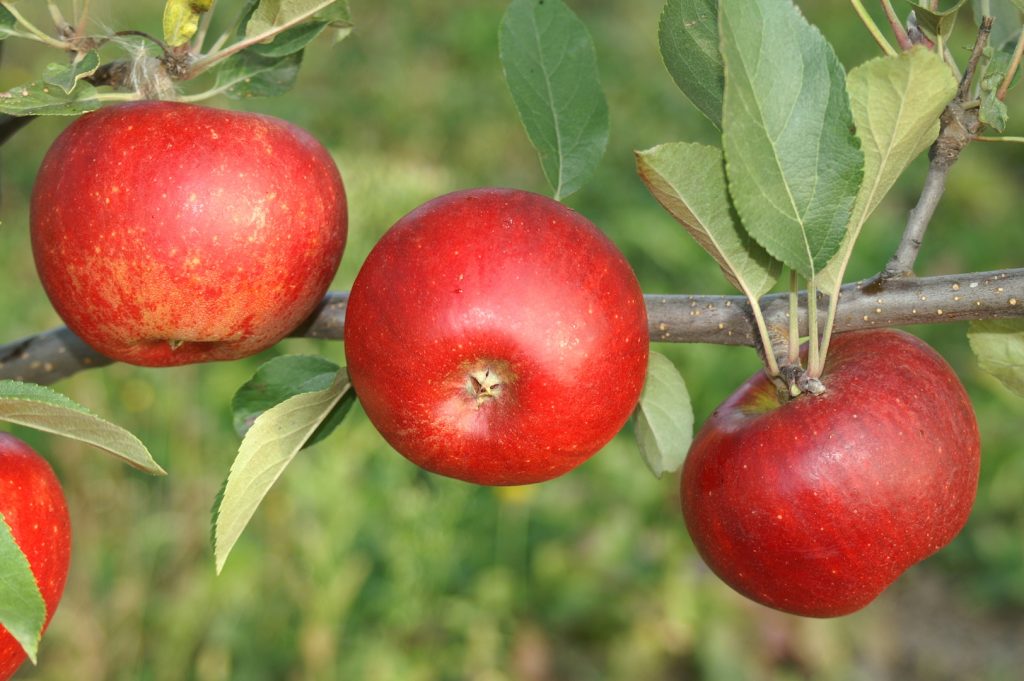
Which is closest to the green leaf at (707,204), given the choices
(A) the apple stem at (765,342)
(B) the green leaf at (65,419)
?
(A) the apple stem at (765,342)

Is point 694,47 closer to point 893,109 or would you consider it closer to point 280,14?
point 893,109

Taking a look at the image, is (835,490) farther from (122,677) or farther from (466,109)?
(466,109)

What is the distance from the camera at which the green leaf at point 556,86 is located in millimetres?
769

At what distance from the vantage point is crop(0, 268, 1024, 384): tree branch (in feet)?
2.31

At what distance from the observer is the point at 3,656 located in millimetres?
697

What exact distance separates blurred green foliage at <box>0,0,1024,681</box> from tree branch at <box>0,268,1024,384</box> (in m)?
1.00

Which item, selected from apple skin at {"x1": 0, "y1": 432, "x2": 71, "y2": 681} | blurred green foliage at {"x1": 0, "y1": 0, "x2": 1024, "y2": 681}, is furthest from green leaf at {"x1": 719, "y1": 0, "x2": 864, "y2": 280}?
blurred green foliage at {"x1": 0, "y1": 0, "x2": 1024, "y2": 681}

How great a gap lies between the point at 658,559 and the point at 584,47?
→ 2178 mm

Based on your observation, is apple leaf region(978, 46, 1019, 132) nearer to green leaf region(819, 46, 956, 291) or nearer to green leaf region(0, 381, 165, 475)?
green leaf region(819, 46, 956, 291)

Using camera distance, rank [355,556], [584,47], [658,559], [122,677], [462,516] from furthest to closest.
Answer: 1. [658,559]
2. [462,516]
3. [355,556]
4. [122,677]
5. [584,47]

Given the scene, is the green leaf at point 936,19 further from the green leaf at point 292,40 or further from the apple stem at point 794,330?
the green leaf at point 292,40

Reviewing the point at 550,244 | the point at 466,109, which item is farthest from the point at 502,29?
the point at 466,109

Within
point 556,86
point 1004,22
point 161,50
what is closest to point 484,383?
point 556,86

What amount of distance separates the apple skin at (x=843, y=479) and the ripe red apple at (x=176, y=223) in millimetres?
340
